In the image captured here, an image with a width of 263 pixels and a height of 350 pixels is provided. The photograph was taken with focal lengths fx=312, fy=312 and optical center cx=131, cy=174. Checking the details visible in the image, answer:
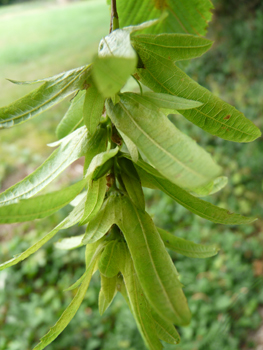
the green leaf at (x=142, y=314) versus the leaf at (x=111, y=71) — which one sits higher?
the leaf at (x=111, y=71)

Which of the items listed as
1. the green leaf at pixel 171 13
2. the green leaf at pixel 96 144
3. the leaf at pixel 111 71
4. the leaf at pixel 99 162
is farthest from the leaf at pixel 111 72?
the green leaf at pixel 171 13

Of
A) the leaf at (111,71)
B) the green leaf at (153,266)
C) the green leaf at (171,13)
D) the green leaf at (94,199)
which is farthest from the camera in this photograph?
the green leaf at (171,13)

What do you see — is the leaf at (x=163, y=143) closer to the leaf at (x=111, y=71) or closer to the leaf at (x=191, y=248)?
the leaf at (x=111, y=71)

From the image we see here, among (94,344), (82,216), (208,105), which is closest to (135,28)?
(208,105)

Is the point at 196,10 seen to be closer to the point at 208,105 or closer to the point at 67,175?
the point at 208,105

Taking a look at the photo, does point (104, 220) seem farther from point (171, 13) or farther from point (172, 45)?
point (171, 13)

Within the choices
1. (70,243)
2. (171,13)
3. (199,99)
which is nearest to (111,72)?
(199,99)
